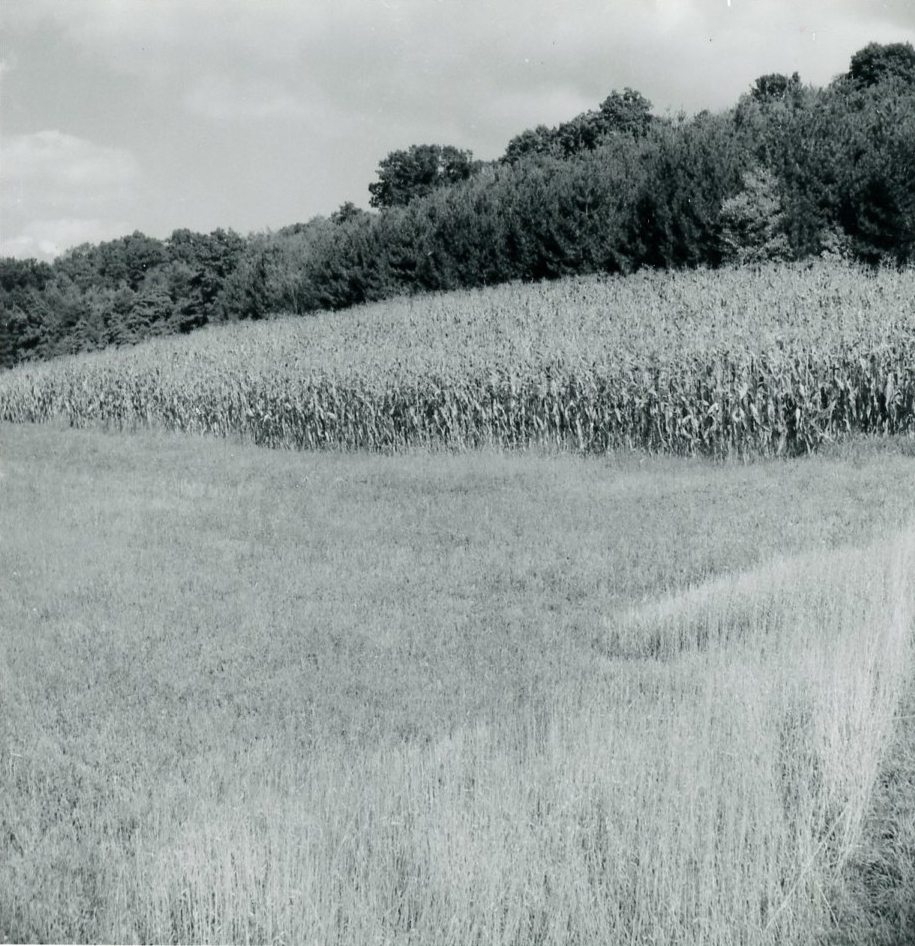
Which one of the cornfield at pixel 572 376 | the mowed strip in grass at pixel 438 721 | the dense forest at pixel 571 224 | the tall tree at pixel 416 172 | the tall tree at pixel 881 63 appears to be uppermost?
the tall tree at pixel 881 63

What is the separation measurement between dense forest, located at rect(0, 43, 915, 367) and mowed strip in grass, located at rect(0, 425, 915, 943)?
18.5 m

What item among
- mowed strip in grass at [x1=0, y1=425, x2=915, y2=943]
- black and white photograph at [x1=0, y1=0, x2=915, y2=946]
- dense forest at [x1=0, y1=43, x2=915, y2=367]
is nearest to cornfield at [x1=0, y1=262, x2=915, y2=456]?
black and white photograph at [x1=0, y1=0, x2=915, y2=946]

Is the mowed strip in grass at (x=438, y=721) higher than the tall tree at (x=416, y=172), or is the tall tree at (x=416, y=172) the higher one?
the tall tree at (x=416, y=172)

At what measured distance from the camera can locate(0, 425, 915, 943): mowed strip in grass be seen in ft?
14.5

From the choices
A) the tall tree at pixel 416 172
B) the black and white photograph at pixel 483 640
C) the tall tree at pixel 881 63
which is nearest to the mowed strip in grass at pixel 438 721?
the black and white photograph at pixel 483 640

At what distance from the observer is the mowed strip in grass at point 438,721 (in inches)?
174

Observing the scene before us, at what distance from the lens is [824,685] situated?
6.35m

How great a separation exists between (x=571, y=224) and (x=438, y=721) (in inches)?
1319

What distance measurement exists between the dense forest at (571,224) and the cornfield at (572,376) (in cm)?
432

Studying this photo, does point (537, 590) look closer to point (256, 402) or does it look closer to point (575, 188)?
point (256, 402)

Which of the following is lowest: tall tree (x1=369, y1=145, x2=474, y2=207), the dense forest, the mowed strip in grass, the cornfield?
the mowed strip in grass

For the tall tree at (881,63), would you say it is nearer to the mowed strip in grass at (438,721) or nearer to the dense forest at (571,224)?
the dense forest at (571,224)

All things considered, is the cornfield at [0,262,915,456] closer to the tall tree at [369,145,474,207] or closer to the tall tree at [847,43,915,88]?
the tall tree at [847,43,915,88]

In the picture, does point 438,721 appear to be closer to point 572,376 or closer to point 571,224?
point 572,376
